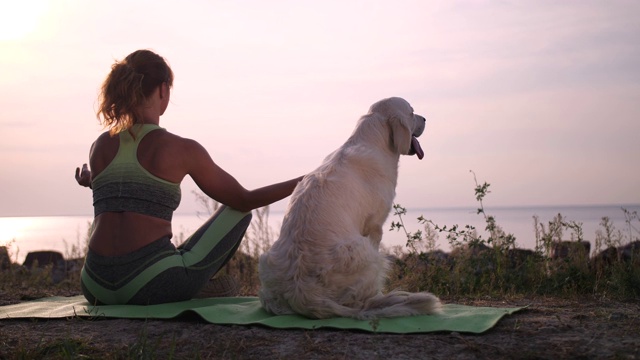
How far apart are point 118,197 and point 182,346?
1435mm

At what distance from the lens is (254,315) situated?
4.96m

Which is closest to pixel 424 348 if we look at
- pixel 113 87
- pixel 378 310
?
pixel 378 310

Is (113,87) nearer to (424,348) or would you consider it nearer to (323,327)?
(323,327)

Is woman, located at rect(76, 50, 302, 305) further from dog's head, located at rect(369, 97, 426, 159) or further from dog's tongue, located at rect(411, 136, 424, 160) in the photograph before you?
dog's tongue, located at rect(411, 136, 424, 160)

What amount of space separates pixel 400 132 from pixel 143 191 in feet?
6.74

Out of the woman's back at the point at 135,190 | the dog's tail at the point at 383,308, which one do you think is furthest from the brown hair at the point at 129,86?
the dog's tail at the point at 383,308

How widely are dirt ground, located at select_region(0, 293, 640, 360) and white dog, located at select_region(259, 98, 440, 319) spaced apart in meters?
0.32

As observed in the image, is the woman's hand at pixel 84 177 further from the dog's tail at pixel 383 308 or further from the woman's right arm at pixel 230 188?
the dog's tail at pixel 383 308

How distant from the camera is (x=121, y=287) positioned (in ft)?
17.5

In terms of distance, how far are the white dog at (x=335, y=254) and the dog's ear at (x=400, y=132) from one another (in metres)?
0.40

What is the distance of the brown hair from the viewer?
5266mm

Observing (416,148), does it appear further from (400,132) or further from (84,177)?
(84,177)

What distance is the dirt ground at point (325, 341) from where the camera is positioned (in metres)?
3.90

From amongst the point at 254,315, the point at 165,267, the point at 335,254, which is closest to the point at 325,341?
the point at 335,254
